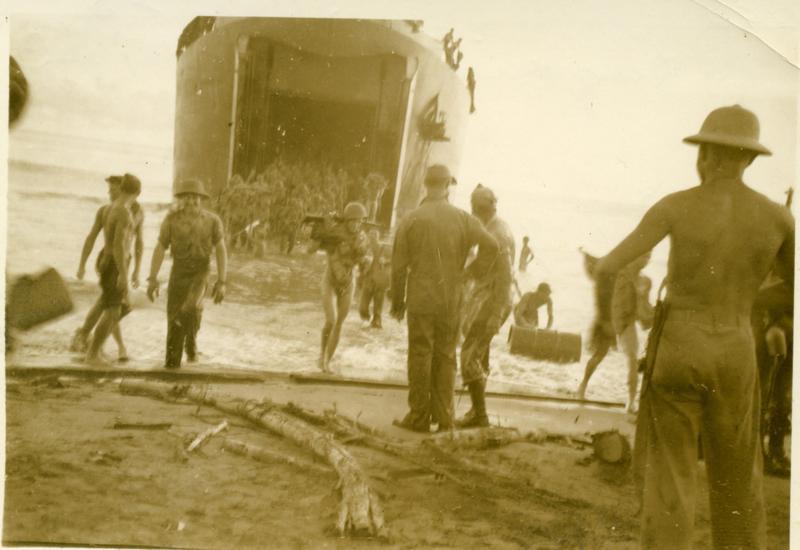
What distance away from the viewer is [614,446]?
434 cm

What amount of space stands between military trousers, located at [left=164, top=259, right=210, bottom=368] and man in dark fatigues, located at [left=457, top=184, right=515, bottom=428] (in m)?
1.27

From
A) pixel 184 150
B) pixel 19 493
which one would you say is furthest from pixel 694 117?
pixel 19 493

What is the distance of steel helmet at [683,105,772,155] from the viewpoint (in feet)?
13.0

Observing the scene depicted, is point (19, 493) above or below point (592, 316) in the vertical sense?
below

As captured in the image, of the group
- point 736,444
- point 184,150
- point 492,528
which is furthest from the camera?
point 184,150

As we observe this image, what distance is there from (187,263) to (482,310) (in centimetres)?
143

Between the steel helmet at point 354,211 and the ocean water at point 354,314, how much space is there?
42 centimetres

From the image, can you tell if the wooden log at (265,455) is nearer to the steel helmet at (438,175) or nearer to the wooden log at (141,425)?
the wooden log at (141,425)

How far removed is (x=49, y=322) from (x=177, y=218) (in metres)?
0.80

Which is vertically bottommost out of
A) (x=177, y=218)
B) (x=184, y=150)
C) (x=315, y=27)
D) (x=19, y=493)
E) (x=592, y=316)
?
(x=19, y=493)

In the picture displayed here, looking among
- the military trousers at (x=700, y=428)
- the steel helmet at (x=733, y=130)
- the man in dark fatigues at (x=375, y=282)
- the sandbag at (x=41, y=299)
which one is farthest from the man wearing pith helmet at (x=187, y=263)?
the steel helmet at (x=733, y=130)

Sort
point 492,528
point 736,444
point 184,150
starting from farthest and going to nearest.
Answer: point 184,150 < point 492,528 < point 736,444

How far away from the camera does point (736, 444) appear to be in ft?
12.4

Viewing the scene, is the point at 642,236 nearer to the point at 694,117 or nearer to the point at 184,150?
the point at 694,117
